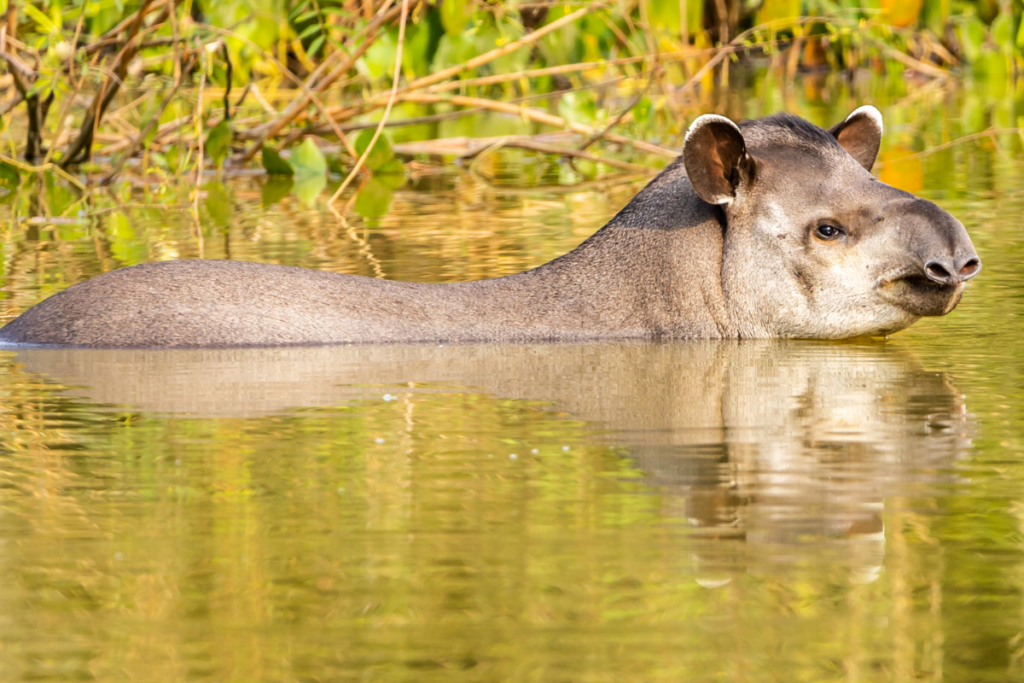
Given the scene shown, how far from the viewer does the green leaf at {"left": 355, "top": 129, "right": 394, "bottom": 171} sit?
1284 cm

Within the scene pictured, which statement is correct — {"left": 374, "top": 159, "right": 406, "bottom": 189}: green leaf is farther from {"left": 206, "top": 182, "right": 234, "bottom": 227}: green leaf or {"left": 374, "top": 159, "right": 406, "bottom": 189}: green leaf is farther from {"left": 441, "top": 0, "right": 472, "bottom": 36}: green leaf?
{"left": 206, "top": 182, "right": 234, "bottom": 227}: green leaf

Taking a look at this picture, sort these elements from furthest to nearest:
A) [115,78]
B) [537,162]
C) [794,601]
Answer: [537,162], [115,78], [794,601]

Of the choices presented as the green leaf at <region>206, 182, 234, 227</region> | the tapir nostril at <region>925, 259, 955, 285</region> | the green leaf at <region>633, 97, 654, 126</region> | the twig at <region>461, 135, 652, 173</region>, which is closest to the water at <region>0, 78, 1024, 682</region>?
the tapir nostril at <region>925, 259, 955, 285</region>

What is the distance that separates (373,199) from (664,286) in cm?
588

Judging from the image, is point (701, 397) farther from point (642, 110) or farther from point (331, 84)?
point (331, 84)

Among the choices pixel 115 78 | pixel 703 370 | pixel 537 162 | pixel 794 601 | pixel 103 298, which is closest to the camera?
pixel 794 601

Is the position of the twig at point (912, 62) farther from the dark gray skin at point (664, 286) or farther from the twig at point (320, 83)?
the dark gray skin at point (664, 286)

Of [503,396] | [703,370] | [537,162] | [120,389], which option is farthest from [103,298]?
[537,162]

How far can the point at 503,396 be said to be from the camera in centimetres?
579

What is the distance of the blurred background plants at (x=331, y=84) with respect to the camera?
465 inches

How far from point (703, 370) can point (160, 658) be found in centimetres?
331

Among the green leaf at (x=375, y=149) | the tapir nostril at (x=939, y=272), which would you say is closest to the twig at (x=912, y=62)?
the green leaf at (x=375, y=149)

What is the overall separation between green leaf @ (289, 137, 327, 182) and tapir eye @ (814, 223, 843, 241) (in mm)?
7437

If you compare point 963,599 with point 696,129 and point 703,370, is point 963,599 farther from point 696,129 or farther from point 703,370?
point 696,129
